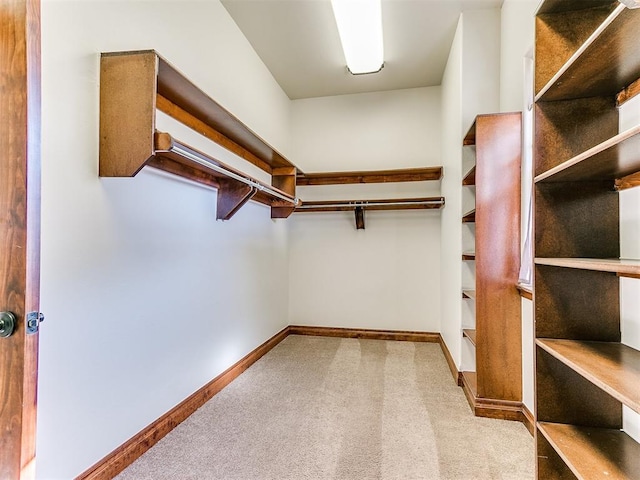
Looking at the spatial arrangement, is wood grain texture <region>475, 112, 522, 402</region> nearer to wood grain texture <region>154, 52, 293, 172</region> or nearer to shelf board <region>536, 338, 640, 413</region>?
shelf board <region>536, 338, 640, 413</region>

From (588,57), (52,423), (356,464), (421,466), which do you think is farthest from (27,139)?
(421,466)

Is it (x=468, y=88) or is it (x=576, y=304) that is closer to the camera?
(x=576, y=304)

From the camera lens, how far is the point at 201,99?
75.3 inches

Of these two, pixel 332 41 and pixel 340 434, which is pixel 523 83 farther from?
pixel 340 434

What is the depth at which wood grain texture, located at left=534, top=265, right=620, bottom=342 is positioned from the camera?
127cm

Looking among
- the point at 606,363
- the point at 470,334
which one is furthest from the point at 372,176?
the point at 606,363

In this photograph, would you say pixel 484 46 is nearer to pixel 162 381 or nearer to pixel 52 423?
pixel 162 381

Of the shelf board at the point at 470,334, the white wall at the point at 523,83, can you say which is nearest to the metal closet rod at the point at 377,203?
the white wall at the point at 523,83

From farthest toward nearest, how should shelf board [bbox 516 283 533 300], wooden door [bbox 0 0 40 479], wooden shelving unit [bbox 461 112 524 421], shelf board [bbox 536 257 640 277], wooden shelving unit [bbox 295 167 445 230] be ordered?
1. wooden shelving unit [bbox 295 167 445 230]
2. wooden shelving unit [bbox 461 112 524 421]
3. shelf board [bbox 516 283 533 300]
4. wooden door [bbox 0 0 40 479]
5. shelf board [bbox 536 257 640 277]

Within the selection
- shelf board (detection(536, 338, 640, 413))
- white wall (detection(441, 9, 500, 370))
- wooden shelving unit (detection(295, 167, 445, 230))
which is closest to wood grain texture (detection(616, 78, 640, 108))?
shelf board (detection(536, 338, 640, 413))

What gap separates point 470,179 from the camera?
2484 millimetres

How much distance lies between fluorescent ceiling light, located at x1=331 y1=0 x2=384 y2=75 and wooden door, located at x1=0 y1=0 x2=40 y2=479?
1.85m

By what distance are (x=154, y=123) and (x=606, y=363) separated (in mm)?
1898

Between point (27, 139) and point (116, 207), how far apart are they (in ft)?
2.13
